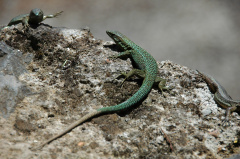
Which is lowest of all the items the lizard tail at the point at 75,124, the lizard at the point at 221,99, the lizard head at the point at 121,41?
the lizard tail at the point at 75,124

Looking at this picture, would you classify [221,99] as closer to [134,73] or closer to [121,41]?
[134,73]

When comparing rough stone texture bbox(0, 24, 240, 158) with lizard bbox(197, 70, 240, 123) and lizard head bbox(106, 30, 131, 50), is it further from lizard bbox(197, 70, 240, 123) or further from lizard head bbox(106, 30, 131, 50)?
lizard head bbox(106, 30, 131, 50)

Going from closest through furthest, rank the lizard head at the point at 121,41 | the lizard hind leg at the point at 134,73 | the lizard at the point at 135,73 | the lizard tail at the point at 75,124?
the lizard tail at the point at 75,124, the lizard at the point at 135,73, the lizard hind leg at the point at 134,73, the lizard head at the point at 121,41

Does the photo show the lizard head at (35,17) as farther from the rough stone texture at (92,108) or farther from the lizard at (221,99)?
the lizard at (221,99)

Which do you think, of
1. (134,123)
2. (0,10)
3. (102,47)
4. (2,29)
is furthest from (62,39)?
(0,10)

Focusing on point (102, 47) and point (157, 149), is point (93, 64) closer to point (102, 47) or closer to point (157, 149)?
point (102, 47)

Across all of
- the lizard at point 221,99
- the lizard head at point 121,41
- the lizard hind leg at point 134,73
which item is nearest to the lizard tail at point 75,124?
the lizard hind leg at point 134,73
